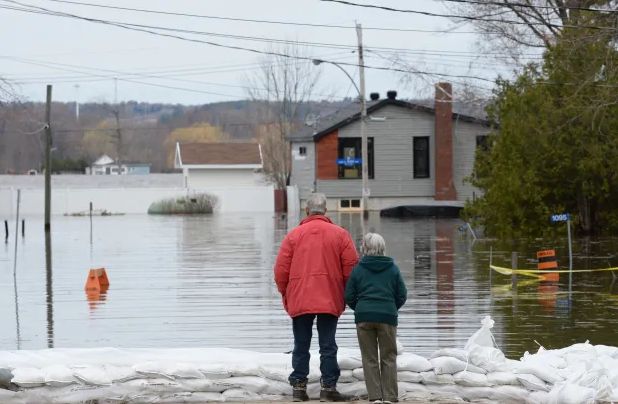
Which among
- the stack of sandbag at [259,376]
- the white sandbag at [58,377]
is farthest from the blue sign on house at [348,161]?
the white sandbag at [58,377]

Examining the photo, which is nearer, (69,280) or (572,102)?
(69,280)

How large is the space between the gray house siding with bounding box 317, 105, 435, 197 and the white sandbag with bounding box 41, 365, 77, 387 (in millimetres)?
54939

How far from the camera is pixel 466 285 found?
69.3ft

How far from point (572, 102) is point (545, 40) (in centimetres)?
898

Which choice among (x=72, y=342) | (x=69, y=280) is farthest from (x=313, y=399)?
(x=69, y=280)

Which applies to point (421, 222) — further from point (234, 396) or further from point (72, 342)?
point (234, 396)

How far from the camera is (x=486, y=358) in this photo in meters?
9.87

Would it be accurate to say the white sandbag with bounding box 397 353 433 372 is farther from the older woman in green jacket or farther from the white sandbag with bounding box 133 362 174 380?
the white sandbag with bounding box 133 362 174 380

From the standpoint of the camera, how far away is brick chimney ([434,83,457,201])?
206 ft

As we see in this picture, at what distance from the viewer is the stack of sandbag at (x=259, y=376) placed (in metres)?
9.29

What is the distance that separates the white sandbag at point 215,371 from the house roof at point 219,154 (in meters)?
74.5

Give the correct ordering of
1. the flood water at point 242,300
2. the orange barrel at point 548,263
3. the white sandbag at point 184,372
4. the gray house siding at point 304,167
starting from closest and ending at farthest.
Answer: the white sandbag at point 184,372, the flood water at point 242,300, the orange barrel at point 548,263, the gray house siding at point 304,167

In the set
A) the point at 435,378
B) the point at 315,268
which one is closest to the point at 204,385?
the point at 315,268

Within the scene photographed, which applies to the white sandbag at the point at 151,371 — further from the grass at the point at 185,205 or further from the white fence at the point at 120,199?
the white fence at the point at 120,199
